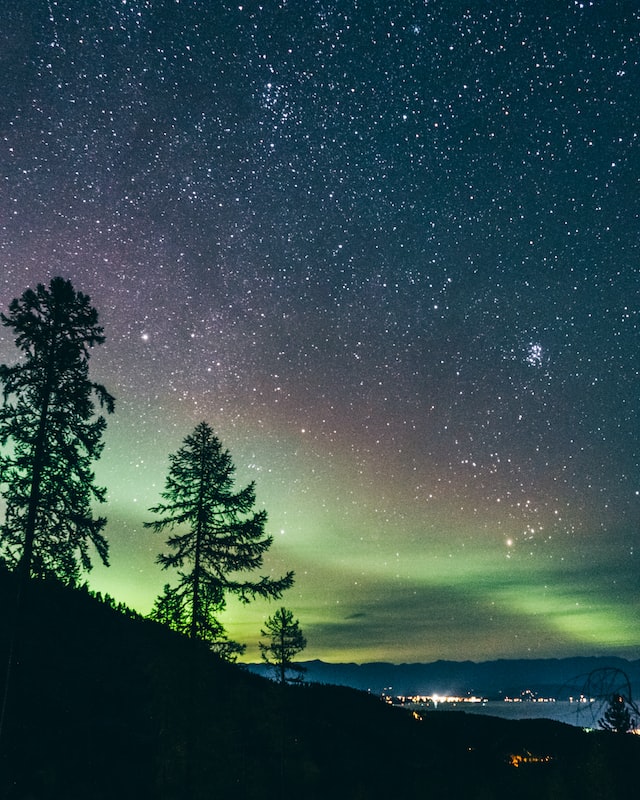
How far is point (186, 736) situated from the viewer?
18312 mm

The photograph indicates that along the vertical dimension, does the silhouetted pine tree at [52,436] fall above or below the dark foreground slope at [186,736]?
above

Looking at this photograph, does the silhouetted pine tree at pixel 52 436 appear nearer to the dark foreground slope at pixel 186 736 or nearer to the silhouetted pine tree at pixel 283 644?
the dark foreground slope at pixel 186 736

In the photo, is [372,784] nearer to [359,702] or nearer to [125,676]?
[359,702]

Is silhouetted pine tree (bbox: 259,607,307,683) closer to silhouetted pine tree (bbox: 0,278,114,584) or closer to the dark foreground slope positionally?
the dark foreground slope

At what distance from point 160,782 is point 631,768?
161 ft

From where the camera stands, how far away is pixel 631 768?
49406mm

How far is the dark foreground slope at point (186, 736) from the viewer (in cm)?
1688

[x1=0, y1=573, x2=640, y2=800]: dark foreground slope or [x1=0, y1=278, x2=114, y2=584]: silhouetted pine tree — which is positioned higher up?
[x1=0, y1=278, x2=114, y2=584]: silhouetted pine tree

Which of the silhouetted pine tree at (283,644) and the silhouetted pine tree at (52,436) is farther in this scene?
the silhouetted pine tree at (283,644)

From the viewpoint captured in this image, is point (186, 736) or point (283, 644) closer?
point (186, 736)

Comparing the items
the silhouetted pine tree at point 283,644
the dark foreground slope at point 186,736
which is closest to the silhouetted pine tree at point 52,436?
the dark foreground slope at point 186,736

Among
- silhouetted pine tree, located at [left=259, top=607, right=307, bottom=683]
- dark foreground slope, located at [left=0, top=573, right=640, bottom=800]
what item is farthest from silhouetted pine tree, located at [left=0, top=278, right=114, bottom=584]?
silhouetted pine tree, located at [left=259, top=607, right=307, bottom=683]

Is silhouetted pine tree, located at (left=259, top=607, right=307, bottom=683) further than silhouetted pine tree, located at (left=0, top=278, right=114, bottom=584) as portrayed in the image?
Yes

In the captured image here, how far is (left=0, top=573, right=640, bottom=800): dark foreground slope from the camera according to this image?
16875 millimetres
